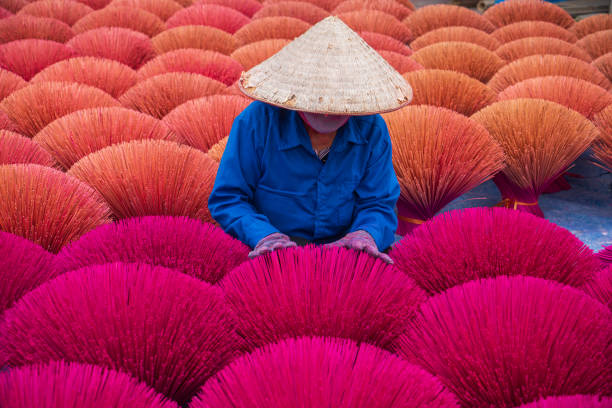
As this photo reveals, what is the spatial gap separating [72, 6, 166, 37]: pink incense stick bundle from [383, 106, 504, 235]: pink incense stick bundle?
1.52 metres

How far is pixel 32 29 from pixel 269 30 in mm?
938

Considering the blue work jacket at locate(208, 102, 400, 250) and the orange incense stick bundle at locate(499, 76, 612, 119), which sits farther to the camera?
the orange incense stick bundle at locate(499, 76, 612, 119)

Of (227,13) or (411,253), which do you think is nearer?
(411,253)

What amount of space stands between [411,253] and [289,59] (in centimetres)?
36

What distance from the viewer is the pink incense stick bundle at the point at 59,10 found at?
8.56 feet

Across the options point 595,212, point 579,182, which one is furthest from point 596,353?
point 579,182

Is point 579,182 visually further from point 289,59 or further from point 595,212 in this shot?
point 289,59

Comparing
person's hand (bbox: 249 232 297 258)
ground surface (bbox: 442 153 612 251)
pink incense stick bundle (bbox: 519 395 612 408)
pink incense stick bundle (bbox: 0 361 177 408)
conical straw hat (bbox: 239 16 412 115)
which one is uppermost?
conical straw hat (bbox: 239 16 412 115)

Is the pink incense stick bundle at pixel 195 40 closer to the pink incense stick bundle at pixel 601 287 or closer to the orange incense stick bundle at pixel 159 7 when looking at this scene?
the orange incense stick bundle at pixel 159 7

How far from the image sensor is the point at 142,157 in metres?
1.12

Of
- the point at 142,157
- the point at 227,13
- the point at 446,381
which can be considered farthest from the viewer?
the point at 227,13

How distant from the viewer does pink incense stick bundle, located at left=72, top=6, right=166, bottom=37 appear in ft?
7.87

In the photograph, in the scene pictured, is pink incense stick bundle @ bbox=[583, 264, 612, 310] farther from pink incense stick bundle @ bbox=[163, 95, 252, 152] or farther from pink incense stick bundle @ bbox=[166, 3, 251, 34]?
pink incense stick bundle @ bbox=[166, 3, 251, 34]

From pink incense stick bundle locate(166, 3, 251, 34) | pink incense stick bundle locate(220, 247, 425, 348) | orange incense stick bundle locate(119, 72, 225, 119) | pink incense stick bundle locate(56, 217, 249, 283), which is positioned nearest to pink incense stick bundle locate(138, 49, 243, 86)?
orange incense stick bundle locate(119, 72, 225, 119)
